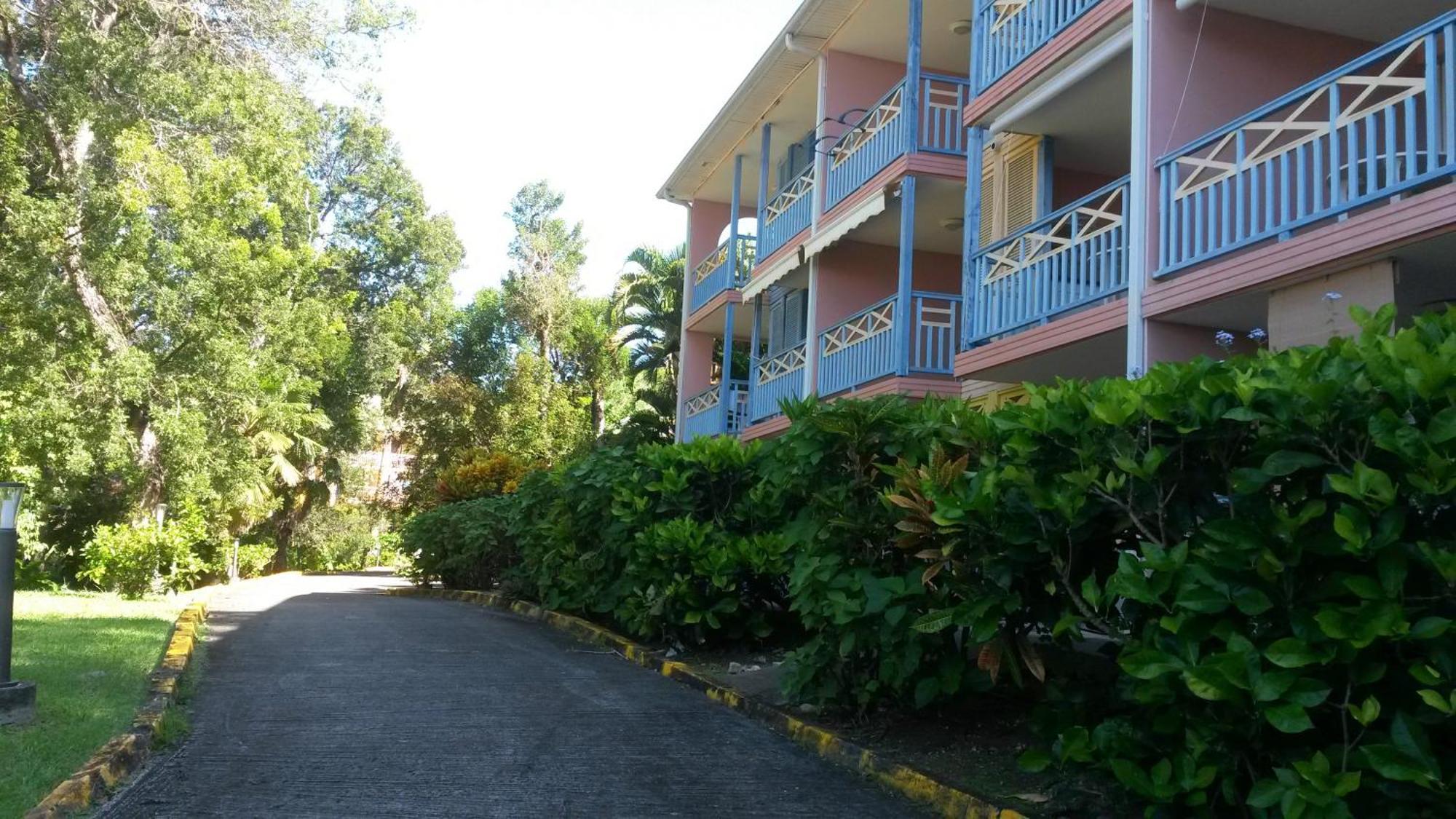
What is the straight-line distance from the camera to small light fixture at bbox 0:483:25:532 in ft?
23.3

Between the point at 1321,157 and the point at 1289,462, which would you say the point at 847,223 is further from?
the point at 1289,462

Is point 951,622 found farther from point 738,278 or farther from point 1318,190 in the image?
point 738,278

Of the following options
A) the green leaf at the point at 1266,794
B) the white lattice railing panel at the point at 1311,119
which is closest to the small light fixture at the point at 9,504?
the green leaf at the point at 1266,794

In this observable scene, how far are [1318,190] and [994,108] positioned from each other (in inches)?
199

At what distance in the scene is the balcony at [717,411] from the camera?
851 inches

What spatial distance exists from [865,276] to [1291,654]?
14.3m

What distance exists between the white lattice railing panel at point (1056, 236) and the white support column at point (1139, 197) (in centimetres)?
41

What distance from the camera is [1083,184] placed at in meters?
13.8

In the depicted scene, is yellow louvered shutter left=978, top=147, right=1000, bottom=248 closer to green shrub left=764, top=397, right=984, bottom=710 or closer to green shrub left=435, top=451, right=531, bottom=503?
green shrub left=764, top=397, right=984, bottom=710

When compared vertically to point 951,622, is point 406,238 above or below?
above

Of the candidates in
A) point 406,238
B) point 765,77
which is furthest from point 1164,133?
point 406,238

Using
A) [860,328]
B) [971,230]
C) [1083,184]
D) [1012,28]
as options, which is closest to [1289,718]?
[971,230]

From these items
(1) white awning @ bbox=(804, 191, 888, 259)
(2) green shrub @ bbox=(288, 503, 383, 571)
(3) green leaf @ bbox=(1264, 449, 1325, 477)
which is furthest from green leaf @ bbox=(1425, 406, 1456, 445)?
(2) green shrub @ bbox=(288, 503, 383, 571)

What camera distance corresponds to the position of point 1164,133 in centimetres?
977
